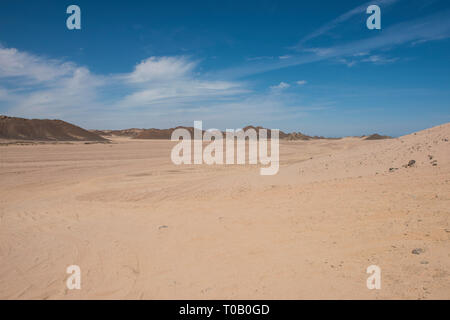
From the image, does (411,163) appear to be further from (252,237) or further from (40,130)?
(40,130)

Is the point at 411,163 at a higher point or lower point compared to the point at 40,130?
lower

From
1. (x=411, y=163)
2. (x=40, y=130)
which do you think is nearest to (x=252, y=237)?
(x=411, y=163)

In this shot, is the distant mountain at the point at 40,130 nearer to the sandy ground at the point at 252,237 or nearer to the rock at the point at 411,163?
the sandy ground at the point at 252,237

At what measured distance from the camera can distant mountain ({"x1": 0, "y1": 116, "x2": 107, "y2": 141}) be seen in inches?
1649

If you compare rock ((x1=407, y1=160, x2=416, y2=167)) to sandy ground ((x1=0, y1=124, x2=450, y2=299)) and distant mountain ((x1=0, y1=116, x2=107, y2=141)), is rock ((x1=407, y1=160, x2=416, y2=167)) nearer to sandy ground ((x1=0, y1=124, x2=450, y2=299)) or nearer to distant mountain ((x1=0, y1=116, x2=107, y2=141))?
sandy ground ((x1=0, y1=124, x2=450, y2=299))

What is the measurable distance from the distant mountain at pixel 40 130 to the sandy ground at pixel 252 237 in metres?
40.1

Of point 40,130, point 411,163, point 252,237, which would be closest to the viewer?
point 252,237

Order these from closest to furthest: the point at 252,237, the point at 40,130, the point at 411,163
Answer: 1. the point at 252,237
2. the point at 411,163
3. the point at 40,130

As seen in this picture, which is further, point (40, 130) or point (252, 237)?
point (40, 130)

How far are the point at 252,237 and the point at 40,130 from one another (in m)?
52.6

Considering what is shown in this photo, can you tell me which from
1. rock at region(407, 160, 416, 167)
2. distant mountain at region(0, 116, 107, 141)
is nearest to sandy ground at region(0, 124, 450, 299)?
rock at region(407, 160, 416, 167)

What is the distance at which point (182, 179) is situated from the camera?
13.2 meters

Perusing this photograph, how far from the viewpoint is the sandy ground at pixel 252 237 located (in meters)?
3.59

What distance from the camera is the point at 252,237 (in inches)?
207
